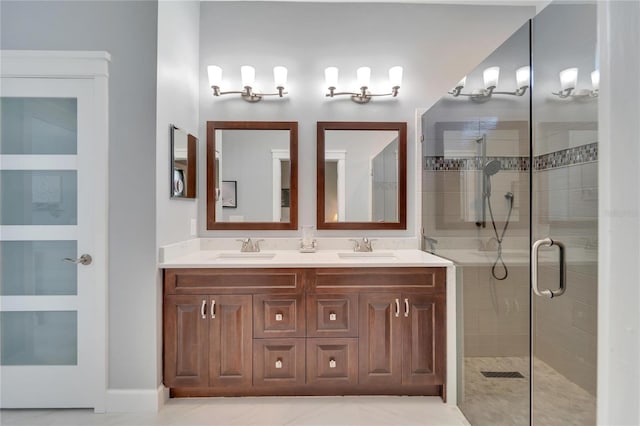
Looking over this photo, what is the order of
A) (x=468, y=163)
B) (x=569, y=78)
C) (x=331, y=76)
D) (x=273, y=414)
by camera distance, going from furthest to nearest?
1. (x=331, y=76)
2. (x=273, y=414)
3. (x=468, y=163)
4. (x=569, y=78)

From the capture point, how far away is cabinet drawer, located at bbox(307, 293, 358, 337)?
218 cm

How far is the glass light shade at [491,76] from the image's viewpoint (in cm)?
169

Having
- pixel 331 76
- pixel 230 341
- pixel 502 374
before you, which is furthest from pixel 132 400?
pixel 331 76

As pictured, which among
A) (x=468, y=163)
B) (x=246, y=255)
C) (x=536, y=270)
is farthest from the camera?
(x=246, y=255)

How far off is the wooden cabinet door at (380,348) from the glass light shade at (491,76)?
1.30 metres

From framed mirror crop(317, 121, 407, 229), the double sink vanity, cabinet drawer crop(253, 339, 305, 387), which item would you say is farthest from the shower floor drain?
framed mirror crop(317, 121, 407, 229)

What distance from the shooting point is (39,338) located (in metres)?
2.13

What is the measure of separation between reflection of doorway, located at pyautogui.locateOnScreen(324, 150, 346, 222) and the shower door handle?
1530 mm

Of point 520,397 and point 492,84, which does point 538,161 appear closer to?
point 492,84

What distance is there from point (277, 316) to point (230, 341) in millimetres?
316

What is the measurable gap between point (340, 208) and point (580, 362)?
1.83m

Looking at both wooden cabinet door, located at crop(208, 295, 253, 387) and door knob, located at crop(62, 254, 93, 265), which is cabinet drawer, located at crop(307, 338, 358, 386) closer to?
wooden cabinet door, located at crop(208, 295, 253, 387)

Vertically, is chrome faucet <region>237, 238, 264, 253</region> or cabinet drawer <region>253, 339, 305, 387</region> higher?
chrome faucet <region>237, 238, 264, 253</region>

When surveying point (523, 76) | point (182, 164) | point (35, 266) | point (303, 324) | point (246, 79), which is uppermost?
point (246, 79)
